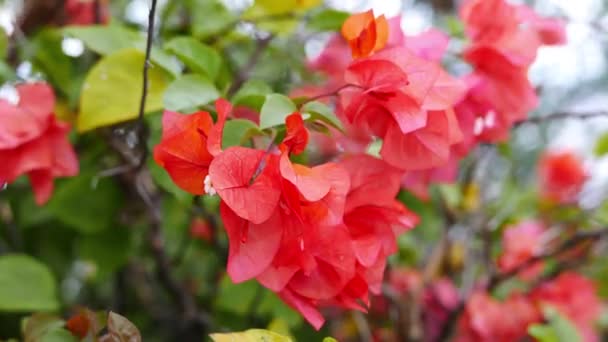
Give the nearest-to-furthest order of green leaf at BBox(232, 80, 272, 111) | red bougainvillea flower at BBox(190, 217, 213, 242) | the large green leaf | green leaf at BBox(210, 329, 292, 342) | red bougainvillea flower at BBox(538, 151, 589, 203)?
green leaf at BBox(210, 329, 292, 342), green leaf at BBox(232, 80, 272, 111), the large green leaf, red bougainvillea flower at BBox(190, 217, 213, 242), red bougainvillea flower at BBox(538, 151, 589, 203)

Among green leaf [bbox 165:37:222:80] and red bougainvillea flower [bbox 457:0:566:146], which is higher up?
green leaf [bbox 165:37:222:80]

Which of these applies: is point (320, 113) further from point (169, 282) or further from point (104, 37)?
point (169, 282)

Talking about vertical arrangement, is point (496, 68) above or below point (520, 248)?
above

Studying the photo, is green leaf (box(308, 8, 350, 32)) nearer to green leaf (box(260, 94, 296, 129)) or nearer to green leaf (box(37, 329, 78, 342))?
green leaf (box(260, 94, 296, 129))

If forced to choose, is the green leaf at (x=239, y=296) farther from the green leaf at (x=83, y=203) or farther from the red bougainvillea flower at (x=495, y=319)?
the red bougainvillea flower at (x=495, y=319)

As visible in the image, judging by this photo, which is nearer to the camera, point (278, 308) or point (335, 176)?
point (335, 176)

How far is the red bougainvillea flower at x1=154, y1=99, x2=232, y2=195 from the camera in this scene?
0.37 m

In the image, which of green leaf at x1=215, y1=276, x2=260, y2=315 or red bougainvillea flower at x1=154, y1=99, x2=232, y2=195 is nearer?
red bougainvillea flower at x1=154, y1=99, x2=232, y2=195

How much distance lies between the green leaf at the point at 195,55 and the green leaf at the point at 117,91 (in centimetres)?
3

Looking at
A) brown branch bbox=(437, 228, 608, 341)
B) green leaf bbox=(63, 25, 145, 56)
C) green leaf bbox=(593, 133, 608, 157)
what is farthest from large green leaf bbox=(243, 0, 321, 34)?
green leaf bbox=(593, 133, 608, 157)

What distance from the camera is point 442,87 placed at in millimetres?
414

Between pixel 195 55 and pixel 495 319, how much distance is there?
43 cm

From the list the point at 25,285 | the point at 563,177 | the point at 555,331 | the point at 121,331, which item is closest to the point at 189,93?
the point at 121,331

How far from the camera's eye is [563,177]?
1076 millimetres
